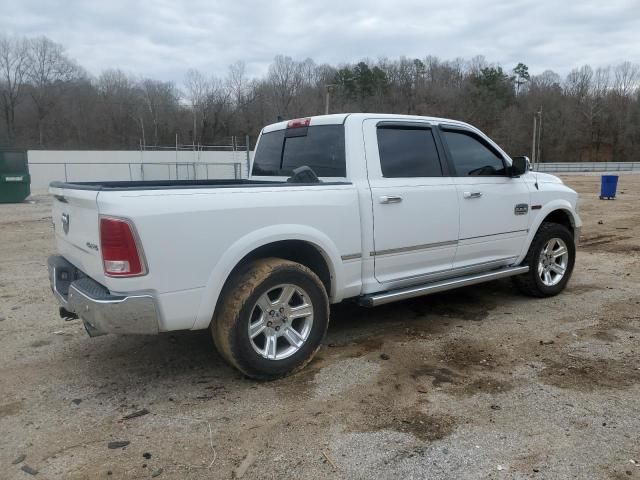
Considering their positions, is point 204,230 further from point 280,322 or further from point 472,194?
point 472,194

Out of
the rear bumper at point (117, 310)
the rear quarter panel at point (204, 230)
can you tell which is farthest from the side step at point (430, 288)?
the rear bumper at point (117, 310)

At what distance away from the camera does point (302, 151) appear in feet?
15.9

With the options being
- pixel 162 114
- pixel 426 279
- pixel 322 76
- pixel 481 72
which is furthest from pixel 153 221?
pixel 481 72

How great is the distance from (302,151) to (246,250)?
1566 millimetres

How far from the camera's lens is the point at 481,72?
335 feet

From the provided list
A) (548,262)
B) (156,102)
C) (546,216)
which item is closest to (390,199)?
(546,216)

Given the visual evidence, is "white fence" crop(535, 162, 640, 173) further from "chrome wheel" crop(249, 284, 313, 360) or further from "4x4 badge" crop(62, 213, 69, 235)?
"4x4 badge" crop(62, 213, 69, 235)

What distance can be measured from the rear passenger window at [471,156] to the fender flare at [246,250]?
179 cm

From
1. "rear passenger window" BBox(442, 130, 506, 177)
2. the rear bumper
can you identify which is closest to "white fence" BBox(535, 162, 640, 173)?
"rear passenger window" BBox(442, 130, 506, 177)

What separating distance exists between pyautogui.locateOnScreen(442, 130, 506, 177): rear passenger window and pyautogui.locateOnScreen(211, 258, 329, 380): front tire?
208 cm

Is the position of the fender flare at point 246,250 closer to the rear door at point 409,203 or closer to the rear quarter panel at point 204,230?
the rear quarter panel at point 204,230

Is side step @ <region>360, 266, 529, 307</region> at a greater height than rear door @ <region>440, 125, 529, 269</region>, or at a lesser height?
lesser

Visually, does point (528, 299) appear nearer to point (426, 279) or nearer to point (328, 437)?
point (426, 279)

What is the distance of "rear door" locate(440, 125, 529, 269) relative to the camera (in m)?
5.02
